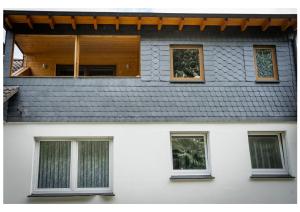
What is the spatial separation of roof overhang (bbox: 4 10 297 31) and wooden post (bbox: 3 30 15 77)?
0.22 m

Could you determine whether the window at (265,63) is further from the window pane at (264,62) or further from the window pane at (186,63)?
the window pane at (186,63)

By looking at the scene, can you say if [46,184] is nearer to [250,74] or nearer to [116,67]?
[116,67]

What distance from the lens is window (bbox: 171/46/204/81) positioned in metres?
8.19

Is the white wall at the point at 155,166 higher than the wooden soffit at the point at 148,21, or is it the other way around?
the wooden soffit at the point at 148,21

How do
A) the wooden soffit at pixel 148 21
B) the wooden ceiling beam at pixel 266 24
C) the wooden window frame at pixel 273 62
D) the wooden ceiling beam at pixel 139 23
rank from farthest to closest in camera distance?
the wooden window frame at pixel 273 62 → the wooden ceiling beam at pixel 266 24 → the wooden ceiling beam at pixel 139 23 → the wooden soffit at pixel 148 21

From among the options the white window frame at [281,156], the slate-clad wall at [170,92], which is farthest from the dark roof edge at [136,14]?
the white window frame at [281,156]

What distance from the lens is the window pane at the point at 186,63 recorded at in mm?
8211

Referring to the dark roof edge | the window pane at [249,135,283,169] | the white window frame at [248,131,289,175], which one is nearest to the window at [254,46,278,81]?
the dark roof edge

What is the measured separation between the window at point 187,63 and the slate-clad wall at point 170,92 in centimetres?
16

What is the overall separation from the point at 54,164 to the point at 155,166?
7.50ft

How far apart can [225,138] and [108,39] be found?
13.0 feet

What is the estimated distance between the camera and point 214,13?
311 inches

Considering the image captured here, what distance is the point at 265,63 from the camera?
844cm

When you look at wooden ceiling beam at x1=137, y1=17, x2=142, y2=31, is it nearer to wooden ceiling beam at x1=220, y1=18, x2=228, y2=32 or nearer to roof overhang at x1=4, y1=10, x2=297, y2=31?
roof overhang at x1=4, y1=10, x2=297, y2=31
